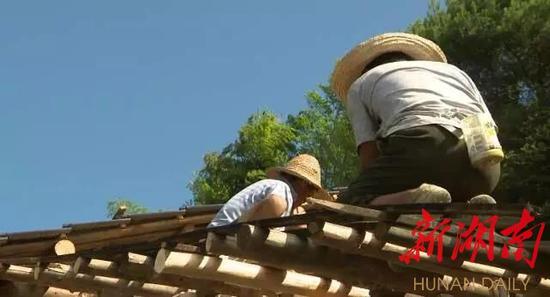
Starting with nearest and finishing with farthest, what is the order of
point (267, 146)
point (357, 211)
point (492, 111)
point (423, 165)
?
point (357, 211), point (423, 165), point (492, 111), point (267, 146)

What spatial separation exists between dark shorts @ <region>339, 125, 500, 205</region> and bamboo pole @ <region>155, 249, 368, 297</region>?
47cm

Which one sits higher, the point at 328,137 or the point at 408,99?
the point at 328,137

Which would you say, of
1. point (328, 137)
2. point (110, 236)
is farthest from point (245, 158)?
point (110, 236)

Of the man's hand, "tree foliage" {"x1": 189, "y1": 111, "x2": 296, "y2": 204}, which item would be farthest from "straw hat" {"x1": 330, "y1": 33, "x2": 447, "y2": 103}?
"tree foliage" {"x1": 189, "y1": 111, "x2": 296, "y2": 204}

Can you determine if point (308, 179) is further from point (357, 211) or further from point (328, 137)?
point (328, 137)

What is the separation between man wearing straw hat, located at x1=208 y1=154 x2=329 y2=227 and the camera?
194 inches

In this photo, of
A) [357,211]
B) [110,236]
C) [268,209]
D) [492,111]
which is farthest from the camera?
[492,111]

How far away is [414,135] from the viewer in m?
3.76

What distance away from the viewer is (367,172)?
3.88m

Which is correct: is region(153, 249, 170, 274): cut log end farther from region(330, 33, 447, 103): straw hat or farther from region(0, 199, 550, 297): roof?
region(330, 33, 447, 103): straw hat

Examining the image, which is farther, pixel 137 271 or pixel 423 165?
pixel 423 165

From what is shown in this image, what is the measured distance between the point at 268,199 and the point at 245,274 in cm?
147

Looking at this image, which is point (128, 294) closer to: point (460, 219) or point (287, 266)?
point (287, 266)

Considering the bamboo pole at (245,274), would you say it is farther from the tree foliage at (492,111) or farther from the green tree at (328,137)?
the green tree at (328,137)
